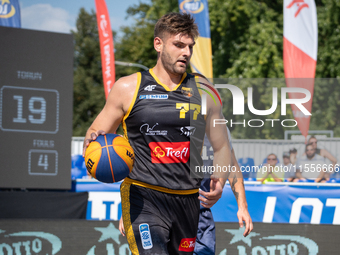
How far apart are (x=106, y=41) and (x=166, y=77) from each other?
10816 millimetres

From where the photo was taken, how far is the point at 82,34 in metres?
49.1

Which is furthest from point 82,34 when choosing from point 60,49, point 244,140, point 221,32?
point 60,49

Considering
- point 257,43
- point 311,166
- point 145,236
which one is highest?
point 257,43

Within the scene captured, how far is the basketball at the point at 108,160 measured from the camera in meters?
3.40

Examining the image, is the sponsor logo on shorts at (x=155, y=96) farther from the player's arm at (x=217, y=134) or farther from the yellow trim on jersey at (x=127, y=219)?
the yellow trim on jersey at (x=127, y=219)

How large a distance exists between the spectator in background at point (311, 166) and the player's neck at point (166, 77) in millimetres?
5506

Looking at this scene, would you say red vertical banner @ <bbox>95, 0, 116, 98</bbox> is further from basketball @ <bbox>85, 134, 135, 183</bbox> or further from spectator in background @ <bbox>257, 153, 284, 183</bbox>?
basketball @ <bbox>85, 134, 135, 183</bbox>

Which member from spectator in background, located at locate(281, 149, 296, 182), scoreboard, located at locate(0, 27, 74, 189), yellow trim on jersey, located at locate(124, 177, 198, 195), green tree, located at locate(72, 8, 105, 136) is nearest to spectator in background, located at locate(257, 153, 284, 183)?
spectator in background, located at locate(281, 149, 296, 182)

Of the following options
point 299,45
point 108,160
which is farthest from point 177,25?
point 299,45

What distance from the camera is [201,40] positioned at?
49.0ft

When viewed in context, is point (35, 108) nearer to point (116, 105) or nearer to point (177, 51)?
point (116, 105)

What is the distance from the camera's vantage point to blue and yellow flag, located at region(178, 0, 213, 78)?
48.6 ft

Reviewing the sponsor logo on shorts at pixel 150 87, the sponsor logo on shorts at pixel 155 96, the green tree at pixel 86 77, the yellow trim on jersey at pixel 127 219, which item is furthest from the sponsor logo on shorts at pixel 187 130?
the green tree at pixel 86 77

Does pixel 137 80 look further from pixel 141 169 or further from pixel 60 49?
pixel 60 49
